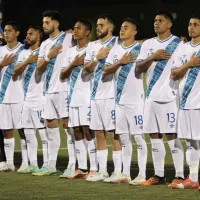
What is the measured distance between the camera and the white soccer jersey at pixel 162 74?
547 inches

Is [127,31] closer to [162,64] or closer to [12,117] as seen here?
[162,64]

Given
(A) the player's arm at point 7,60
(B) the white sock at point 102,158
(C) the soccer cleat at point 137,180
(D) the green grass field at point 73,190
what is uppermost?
(A) the player's arm at point 7,60

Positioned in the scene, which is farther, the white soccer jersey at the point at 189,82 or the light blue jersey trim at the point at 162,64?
the light blue jersey trim at the point at 162,64

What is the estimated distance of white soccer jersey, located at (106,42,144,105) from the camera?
14422 mm

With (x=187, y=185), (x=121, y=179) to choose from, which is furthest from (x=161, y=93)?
(x=121, y=179)

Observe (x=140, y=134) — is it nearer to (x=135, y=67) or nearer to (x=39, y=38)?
(x=135, y=67)

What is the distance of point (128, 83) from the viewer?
14430 millimetres

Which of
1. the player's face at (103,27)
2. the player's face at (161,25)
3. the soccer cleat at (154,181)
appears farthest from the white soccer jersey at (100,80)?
the soccer cleat at (154,181)

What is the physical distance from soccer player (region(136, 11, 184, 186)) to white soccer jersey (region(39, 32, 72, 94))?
1.88 m

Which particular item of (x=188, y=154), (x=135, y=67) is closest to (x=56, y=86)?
(x=135, y=67)

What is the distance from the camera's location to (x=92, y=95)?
48.9 ft

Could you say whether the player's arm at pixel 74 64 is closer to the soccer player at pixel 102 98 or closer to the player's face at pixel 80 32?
the soccer player at pixel 102 98

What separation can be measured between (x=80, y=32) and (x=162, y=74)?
1.80 m

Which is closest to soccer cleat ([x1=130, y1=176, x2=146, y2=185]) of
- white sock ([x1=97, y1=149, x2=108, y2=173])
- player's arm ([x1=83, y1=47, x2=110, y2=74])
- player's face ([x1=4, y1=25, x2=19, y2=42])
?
white sock ([x1=97, y1=149, x2=108, y2=173])
